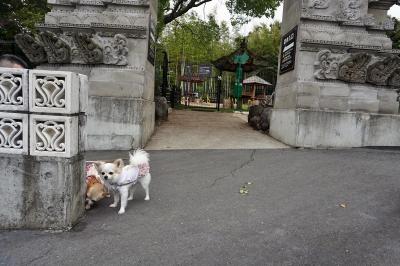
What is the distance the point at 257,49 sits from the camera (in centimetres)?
4109

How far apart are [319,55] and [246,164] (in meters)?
3.57

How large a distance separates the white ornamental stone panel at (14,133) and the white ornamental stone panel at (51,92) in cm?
18

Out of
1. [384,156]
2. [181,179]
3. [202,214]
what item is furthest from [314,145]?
[202,214]

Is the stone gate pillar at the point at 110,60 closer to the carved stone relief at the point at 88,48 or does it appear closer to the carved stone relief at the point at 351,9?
the carved stone relief at the point at 88,48

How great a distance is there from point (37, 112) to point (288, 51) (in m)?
7.23

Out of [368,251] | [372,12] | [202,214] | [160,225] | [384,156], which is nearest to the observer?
[368,251]

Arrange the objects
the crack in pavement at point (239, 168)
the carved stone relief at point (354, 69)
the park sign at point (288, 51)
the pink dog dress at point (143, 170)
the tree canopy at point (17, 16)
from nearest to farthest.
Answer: the pink dog dress at point (143, 170), the crack in pavement at point (239, 168), the carved stone relief at point (354, 69), the park sign at point (288, 51), the tree canopy at point (17, 16)

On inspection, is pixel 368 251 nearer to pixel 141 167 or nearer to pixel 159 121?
pixel 141 167

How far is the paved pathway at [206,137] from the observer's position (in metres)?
8.07

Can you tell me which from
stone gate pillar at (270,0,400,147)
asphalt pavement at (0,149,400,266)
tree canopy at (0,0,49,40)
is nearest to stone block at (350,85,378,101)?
stone gate pillar at (270,0,400,147)

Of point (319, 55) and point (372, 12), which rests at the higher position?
point (372, 12)

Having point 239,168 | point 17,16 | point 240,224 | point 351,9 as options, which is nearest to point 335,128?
point 351,9

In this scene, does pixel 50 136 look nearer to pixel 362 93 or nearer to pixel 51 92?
pixel 51 92

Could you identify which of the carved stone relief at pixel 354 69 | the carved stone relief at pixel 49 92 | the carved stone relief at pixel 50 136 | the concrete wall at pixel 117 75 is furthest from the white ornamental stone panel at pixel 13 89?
the carved stone relief at pixel 354 69
